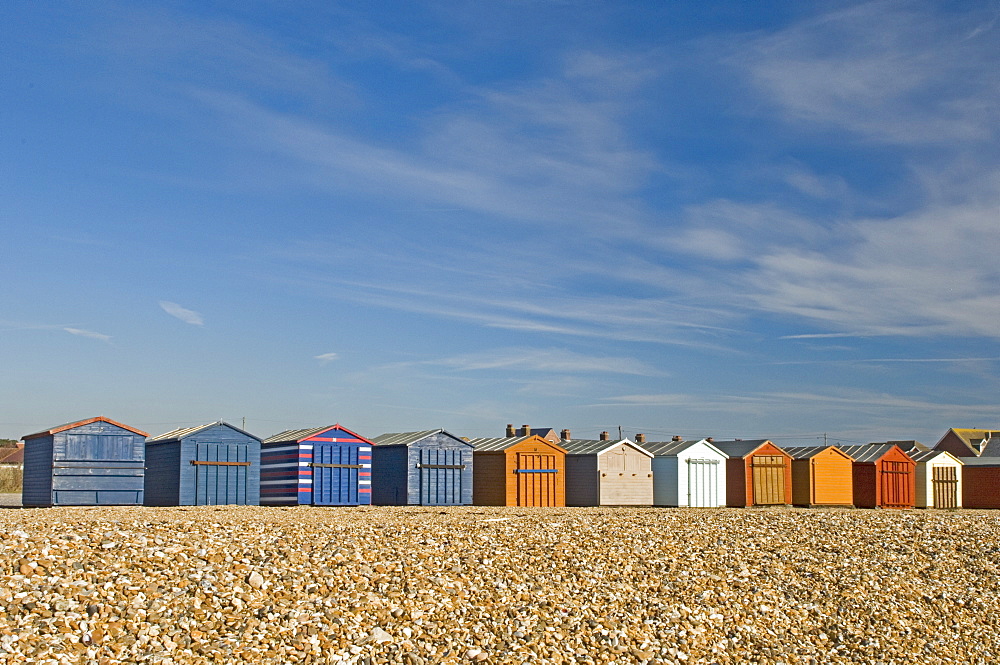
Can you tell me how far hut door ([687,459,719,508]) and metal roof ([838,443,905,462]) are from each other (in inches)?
325

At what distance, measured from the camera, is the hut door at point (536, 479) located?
1543 inches

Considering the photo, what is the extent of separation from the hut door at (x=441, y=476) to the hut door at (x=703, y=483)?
10.7 m

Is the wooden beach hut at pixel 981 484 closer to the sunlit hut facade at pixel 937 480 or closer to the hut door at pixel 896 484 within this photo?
the sunlit hut facade at pixel 937 480

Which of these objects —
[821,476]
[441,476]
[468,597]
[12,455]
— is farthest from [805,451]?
[12,455]

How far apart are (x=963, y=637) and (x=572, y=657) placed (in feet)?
24.0

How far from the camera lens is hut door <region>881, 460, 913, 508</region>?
46938 mm

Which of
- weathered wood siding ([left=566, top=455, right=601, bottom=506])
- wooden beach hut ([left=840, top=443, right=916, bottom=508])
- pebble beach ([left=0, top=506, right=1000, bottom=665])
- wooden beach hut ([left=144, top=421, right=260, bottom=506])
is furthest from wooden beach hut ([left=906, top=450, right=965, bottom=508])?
wooden beach hut ([left=144, top=421, right=260, bottom=506])

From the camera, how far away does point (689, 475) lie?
4259 centimetres

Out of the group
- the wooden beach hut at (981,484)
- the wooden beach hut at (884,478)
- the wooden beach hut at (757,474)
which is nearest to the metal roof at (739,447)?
the wooden beach hut at (757,474)

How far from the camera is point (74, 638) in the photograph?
11.2 metres

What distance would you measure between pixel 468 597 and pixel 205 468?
71.6 feet

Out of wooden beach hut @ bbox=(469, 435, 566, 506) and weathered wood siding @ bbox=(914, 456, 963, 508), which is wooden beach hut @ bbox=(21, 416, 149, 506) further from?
weathered wood siding @ bbox=(914, 456, 963, 508)

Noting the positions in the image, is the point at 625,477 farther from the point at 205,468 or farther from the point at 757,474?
the point at 205,468

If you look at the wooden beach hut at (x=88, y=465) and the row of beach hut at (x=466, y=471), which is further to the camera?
the row of beach hut at (x=466, y=471)
